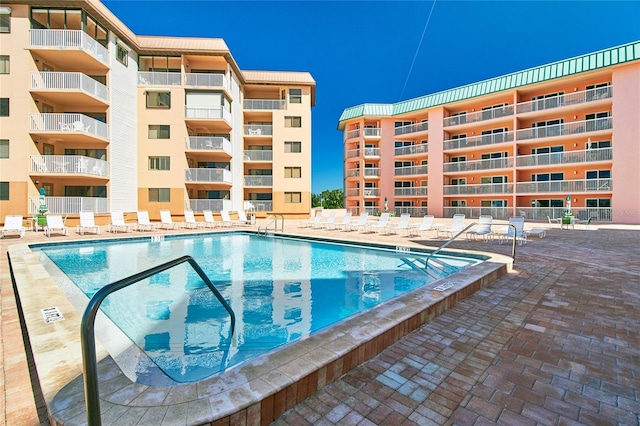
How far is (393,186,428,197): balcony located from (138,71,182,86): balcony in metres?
22.3

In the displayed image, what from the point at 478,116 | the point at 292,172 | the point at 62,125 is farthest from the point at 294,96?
the point at 62,125

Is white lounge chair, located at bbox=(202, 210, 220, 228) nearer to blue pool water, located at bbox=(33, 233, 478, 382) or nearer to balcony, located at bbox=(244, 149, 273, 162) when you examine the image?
blue pool water, located at bbox=(33, 233, 478, 382)

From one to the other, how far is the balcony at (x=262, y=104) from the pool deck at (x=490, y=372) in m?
24.9

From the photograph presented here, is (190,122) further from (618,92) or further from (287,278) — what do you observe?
(618,92)

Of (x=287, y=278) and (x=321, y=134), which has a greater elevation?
(x=321, y=134)

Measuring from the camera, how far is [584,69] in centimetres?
2125

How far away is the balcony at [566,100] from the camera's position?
21.4 meters

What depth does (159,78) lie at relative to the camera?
21.7 meters

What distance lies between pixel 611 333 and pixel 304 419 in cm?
376

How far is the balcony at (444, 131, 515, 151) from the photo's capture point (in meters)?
25.3

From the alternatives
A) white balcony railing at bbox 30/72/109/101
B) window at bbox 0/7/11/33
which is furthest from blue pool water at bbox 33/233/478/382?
window at bbox 0/7/11/33

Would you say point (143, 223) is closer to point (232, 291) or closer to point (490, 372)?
point (232, 291)

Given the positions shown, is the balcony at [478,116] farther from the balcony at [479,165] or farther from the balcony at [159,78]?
the balcony at [159,78]

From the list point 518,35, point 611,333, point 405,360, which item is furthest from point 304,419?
point 518,35
